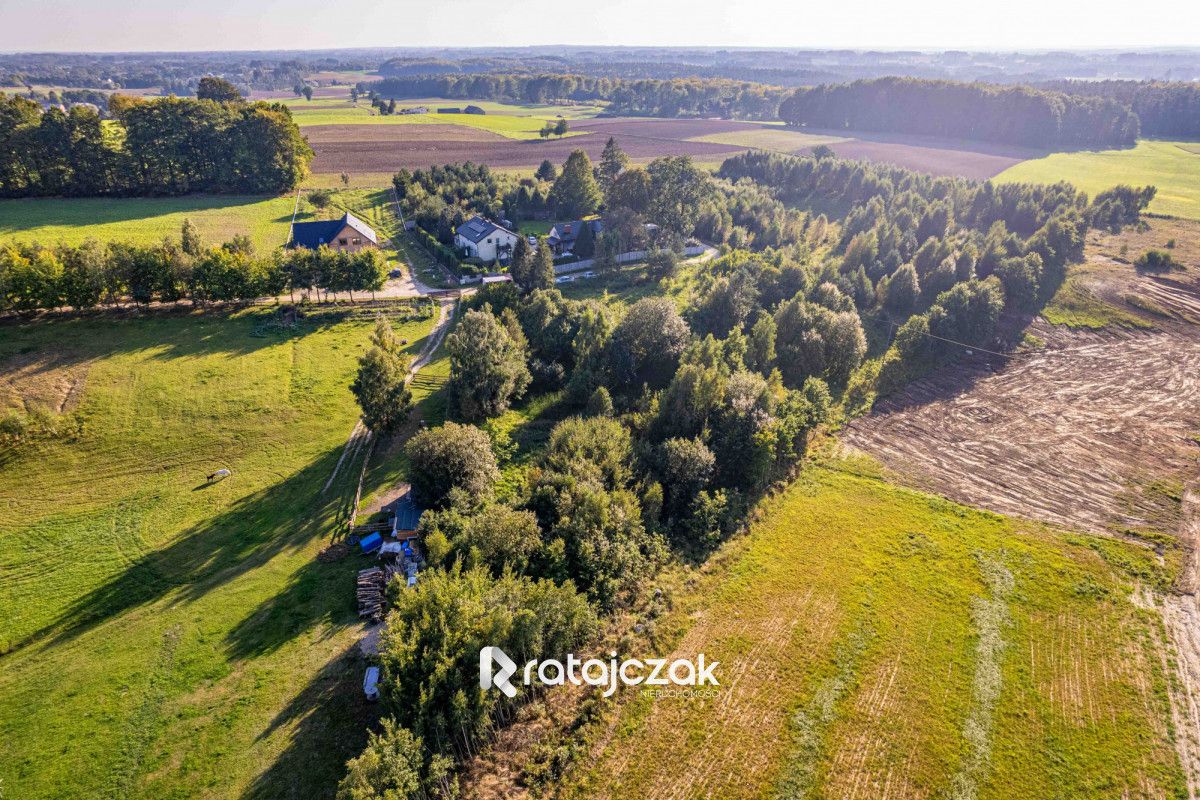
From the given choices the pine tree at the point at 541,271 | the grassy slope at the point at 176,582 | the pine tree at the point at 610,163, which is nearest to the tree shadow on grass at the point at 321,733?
the grassy slope at the point at 176,582

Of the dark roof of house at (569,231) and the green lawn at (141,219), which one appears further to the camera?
the dark roof of house at (569,231)

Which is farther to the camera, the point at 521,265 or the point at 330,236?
the point at 330,236

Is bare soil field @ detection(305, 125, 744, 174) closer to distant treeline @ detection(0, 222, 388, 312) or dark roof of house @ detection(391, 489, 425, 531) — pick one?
distant treeline @ detection(0, 222, 388, 312)

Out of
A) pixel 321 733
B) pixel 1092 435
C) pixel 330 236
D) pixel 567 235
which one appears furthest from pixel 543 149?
pixel 321 733

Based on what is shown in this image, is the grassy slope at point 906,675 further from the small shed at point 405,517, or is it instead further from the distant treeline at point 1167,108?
the distant treeline at point 1167,108

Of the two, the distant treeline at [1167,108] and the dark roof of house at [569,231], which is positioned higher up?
the distant treeline at [1167,108]

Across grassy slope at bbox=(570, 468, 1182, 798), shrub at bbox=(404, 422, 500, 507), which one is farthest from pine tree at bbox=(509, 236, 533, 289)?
grassy slope at bbox=(570, 468, 1182, 798)

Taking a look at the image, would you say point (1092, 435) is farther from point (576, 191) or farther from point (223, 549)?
point (576, 191)
